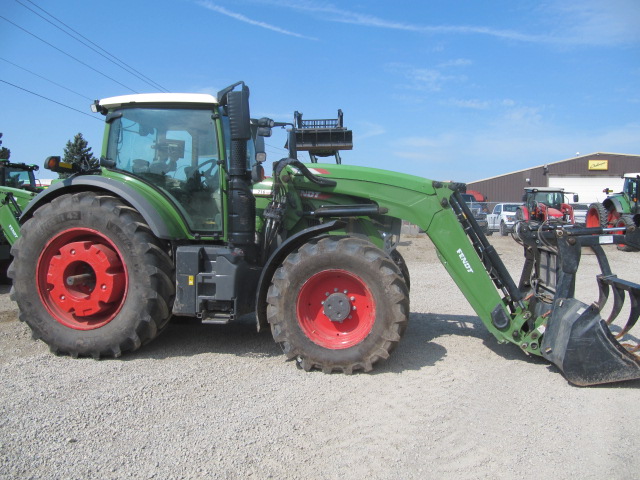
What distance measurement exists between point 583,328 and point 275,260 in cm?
272

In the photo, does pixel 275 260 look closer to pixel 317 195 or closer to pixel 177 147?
pixel 317 195

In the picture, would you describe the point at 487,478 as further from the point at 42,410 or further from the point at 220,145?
the point at 220,145

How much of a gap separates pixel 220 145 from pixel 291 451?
2.99 meters

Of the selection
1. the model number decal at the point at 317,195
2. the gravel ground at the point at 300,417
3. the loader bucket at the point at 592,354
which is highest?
the model number decal at the point at 317,195

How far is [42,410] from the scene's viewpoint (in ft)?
12.0

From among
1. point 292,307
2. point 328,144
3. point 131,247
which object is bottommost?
point 292,307

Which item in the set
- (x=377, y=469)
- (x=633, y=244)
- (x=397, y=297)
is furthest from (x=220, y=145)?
(x=633, y=244)

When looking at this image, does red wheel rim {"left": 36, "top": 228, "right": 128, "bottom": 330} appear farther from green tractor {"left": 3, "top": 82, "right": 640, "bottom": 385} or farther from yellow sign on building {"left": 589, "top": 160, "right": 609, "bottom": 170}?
yellow sign on building {"left": 589, "top": 160, "right": 609, "bottom": 170}

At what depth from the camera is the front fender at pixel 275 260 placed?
15.6 feet

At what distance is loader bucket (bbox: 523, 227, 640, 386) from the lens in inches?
162

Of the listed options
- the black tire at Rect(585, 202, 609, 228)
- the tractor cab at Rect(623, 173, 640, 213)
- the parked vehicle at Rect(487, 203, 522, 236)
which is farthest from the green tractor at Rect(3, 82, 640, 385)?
the parked vehicle at Rect(487, 203, 522, 236)

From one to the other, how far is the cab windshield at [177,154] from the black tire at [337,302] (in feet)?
3.46

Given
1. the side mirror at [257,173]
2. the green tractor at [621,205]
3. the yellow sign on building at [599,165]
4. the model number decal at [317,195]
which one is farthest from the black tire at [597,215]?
the yellow sign on building at [599,165]

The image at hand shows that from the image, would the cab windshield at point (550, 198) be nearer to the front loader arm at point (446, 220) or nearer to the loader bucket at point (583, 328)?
the loader bucket at point (583, 328)
